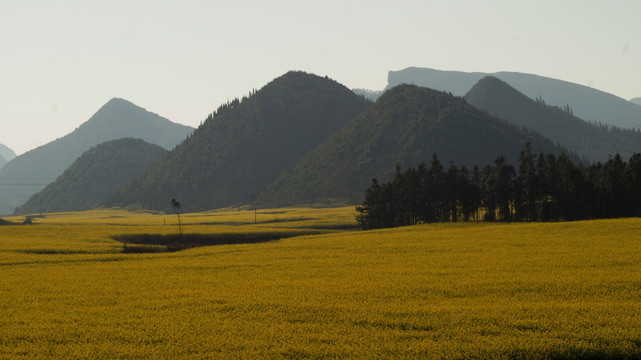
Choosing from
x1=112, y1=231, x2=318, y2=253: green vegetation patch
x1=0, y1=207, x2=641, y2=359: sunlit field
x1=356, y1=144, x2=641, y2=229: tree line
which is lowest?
x1=0, y1=207, x2=641, y2=359: sunlit field

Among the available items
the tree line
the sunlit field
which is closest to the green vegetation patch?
the sunlit field

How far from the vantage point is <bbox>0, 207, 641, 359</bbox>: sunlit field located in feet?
94.9

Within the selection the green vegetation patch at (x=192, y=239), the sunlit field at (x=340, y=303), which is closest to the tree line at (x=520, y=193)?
the green vegetation patch at (x=192, y=239)

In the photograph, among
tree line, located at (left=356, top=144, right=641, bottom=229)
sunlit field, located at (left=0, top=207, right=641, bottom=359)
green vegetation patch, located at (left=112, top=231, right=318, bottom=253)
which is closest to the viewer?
sunlit field, located at (left=0, top=207, right=641, bottom=359)

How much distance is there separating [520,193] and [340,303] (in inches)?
4098

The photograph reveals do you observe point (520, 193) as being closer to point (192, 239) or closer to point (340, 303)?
point (192, 239)

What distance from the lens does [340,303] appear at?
39.2 meters

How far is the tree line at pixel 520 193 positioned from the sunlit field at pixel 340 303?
5582 cm

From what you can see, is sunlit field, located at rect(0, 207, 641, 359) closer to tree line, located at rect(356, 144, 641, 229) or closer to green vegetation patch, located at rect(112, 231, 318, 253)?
green vegetation patch, located at rect(112, 231, 318, 253)

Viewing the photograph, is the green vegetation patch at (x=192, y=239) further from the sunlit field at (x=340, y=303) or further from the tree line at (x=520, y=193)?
the tree line at (x=520, y=193)

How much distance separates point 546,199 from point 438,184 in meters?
25.4

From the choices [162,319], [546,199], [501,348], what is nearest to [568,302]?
[501,348]

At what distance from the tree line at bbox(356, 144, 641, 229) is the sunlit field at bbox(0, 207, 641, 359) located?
55.8 metres

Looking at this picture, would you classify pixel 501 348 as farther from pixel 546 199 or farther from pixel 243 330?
pixel 546 199
